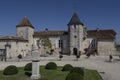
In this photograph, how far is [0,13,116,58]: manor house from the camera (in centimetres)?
3878

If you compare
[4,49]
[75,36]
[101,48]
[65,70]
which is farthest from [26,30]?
[65,70]

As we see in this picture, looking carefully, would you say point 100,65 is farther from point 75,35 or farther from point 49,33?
point 49,33

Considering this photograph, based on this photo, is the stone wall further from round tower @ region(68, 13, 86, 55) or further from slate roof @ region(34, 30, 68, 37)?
slate roof @ region(34, 30, 68, 37)

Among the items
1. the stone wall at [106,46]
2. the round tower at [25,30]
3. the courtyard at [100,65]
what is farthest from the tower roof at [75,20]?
the courtyard at [100,65]

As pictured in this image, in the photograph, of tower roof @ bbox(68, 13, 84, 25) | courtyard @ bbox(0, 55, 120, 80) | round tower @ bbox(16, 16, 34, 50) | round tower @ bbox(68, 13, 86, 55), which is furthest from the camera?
round tower @ bbox(16, 16, 34, 50)

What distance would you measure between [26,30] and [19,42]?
5.32 meters

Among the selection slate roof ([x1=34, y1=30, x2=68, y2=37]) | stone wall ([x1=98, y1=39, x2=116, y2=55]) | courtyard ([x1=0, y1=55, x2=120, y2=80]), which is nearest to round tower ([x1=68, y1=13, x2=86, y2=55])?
slate roof ([x1=34, y1=30, x2=68, y2=37])

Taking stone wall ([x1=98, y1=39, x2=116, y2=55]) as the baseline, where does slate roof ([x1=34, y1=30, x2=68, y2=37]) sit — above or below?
above

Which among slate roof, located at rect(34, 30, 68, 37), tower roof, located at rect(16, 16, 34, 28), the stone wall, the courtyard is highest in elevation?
tower roof, located at rect(16, 16, 34, 28)

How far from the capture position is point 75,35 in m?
39.5

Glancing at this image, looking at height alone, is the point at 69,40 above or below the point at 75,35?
below

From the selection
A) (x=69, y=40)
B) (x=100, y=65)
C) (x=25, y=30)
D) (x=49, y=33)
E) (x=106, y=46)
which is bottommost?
(x=100, y=65)

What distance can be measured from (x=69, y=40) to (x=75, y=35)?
1810 millimetres

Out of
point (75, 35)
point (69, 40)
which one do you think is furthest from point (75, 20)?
point (69, 40)
